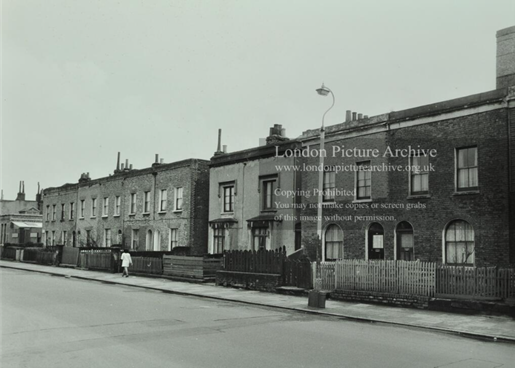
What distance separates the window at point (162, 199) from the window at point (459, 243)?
22383 mm

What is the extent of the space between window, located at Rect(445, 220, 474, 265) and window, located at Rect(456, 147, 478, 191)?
4.65 feet

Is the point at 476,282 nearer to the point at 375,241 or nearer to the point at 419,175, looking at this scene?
the point at 419,175

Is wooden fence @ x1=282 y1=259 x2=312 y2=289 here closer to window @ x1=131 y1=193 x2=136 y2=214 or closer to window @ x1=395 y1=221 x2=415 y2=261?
window @ x1=395 y1=221 x2=415 y2=261

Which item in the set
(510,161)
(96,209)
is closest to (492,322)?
(510,161)

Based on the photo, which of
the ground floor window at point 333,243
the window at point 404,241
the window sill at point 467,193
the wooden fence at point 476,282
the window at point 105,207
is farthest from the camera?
the window at point 105,207

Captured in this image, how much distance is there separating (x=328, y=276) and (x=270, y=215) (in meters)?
8.15

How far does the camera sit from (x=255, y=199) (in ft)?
94.2

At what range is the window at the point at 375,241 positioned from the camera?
21.6m

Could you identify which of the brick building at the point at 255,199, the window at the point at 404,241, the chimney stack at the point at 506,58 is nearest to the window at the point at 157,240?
the brick building at the point at 255,199

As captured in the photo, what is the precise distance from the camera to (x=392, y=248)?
68.9ft

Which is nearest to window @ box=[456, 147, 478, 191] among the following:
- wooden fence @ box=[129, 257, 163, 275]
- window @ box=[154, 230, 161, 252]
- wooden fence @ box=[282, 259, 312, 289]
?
wooden fence @ box=[282, 259, 312, 289]

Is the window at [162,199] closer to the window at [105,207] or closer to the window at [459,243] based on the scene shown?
the window at [105,207]

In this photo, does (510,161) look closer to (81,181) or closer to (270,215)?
(270,215)

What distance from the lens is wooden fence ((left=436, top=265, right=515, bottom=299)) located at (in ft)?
49.0
